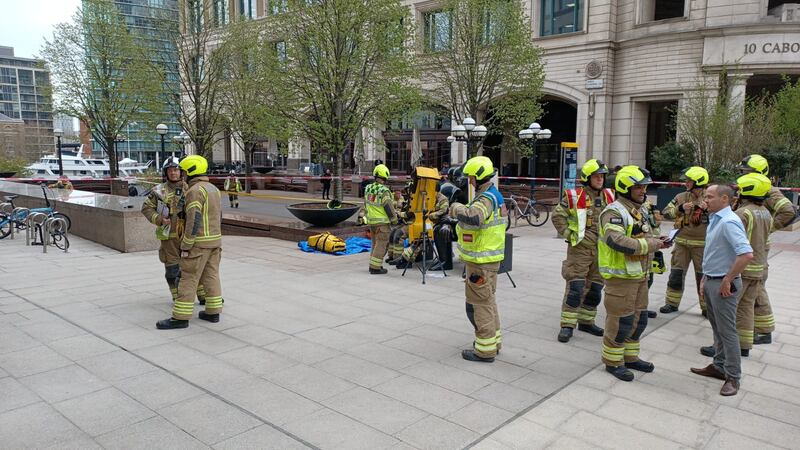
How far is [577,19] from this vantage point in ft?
95.5

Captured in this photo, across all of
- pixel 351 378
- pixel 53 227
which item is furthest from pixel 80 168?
pixel 351 378

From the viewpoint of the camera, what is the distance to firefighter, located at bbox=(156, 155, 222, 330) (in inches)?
251

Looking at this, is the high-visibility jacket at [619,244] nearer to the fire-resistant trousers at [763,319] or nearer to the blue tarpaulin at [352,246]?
the fire-resistant trousers at [763,319]

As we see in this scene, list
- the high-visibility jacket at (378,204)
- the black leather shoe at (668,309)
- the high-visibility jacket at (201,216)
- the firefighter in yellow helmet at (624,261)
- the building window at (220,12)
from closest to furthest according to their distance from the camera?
the firefighter in yellow helmet at (624,261) < the high-visibility jacket at (201,216) < the black leather shoe at (668,309) < the high-visibility jacket at (378,204) < the building window at (220,12)

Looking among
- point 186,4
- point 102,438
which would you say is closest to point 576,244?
point 102,438

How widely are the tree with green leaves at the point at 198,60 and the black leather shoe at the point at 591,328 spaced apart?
2218cm

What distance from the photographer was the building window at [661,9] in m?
27.9

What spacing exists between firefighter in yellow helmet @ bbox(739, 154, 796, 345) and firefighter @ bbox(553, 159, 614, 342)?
1.59 metres

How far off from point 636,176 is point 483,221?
54.7 inches

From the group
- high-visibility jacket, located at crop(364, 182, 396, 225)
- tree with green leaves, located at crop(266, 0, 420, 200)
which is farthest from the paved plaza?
tree with green leaves, located at crop(266, 0, 420, 200)

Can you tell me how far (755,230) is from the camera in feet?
18.3

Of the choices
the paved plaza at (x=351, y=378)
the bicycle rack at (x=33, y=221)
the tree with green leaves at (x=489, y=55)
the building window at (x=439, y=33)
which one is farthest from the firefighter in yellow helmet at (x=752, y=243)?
the building window at (x=439, y=33)

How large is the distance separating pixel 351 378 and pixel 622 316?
2.44 metres

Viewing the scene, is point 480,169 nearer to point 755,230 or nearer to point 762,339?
point 755,230
